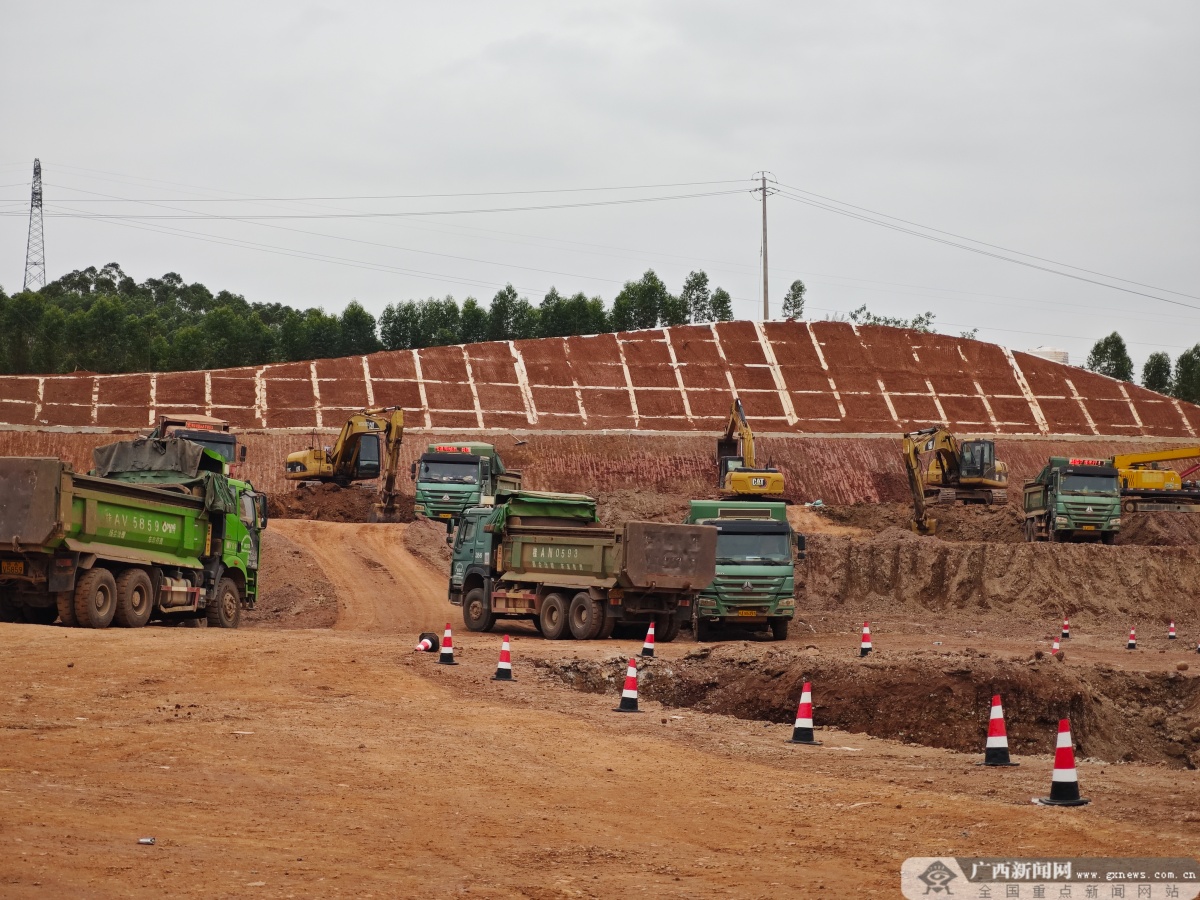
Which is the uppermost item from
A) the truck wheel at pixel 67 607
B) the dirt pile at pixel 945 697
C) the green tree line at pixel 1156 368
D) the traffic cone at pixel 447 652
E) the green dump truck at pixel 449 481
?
the green tree line at pixel 1156 368

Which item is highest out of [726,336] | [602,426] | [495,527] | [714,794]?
[726,336]

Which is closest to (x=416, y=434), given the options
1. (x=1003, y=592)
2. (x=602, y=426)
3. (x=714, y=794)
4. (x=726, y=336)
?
(x=602, y=426)

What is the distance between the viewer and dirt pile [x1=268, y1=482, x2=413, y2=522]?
4925 cm

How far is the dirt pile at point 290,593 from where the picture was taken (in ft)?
103

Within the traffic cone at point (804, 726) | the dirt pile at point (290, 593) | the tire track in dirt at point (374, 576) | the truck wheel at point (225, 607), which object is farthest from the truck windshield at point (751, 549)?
the traffic cone at point (804, 726)

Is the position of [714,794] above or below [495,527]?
below

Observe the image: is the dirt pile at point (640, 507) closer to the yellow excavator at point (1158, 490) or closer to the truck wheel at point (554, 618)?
the yellow excavator at point (1158, 490)

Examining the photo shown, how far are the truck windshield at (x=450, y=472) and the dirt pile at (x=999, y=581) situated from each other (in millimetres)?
12831

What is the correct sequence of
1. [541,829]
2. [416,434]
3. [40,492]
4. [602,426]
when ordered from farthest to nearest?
[602,426], [416,434], [40,492], [541,829]

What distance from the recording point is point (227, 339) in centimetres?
10444

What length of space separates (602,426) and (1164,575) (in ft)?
123

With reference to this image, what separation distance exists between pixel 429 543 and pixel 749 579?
54.6 feet

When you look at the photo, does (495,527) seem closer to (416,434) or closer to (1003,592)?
(1003,592)

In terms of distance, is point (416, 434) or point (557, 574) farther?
point (416, 434)
